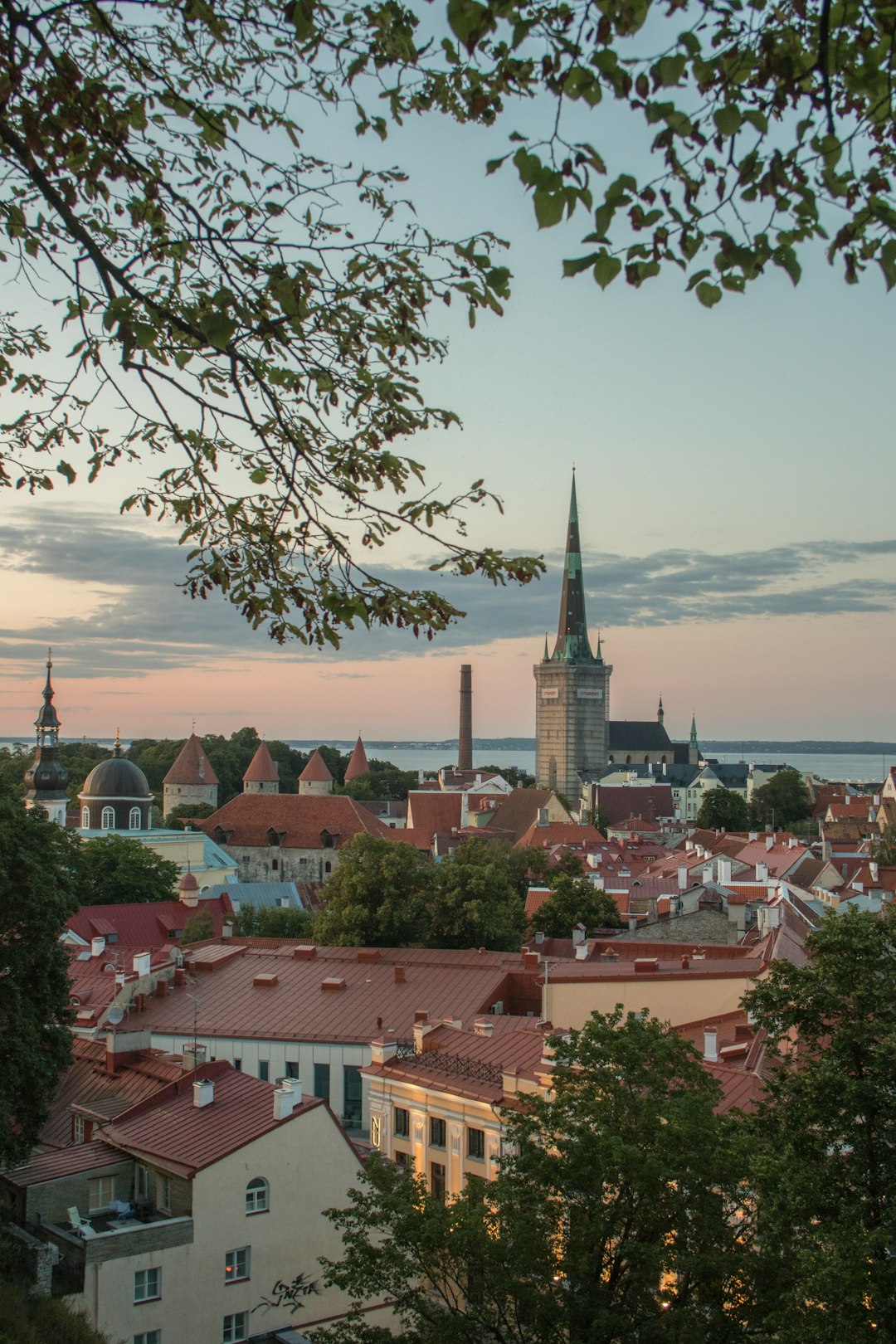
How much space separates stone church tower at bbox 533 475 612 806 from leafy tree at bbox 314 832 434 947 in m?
107

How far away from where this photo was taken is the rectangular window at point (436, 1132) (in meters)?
22.3

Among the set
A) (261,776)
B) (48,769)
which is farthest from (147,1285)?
(261,776)

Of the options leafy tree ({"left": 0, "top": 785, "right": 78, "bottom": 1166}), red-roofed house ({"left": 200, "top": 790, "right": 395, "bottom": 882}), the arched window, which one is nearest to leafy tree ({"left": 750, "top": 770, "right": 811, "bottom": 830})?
red-roofed house ({"left": 200, "top": 790, "right": 395, "bottom": 882})

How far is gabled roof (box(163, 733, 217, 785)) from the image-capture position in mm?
95062

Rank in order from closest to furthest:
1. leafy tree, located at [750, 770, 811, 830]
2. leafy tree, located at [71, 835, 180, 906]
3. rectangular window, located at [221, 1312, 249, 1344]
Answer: rectangular window, located at [221, 1312, 249, 1344]
leafy tree, located at [71, 835, 180, 906]
leafy tree, located at [750, 770, 811, 830]

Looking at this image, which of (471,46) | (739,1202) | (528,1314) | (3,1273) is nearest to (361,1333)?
(528,1314)

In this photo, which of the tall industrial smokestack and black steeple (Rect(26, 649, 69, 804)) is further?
the tall industrial smokestack

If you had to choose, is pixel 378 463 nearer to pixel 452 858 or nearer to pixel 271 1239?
pixel 271 1239

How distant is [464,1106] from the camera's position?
856 inches

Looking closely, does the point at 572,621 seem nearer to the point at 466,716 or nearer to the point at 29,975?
the point at 466,716

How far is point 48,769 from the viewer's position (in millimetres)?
67312

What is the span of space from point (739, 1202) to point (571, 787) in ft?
454

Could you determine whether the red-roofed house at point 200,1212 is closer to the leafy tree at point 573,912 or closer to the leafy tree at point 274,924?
the leafy tree at point 573,912

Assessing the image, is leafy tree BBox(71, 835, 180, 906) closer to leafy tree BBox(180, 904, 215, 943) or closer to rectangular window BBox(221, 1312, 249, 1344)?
leafy tree BBox(180, 904, 215, 943)
